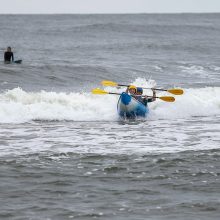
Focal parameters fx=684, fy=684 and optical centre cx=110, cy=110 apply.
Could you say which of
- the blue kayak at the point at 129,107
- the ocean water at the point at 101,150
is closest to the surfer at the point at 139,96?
the blue kayak at the point at 129,107

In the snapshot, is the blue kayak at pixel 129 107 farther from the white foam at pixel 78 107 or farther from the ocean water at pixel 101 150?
the white foam at pixel 78 107

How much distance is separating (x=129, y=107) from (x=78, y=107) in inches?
106

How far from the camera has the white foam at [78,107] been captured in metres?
20.5

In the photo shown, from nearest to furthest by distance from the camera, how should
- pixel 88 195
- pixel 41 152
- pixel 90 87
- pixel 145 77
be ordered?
pixel 88 195, pixel 41 152, pixel 90 87, pixel 145 77

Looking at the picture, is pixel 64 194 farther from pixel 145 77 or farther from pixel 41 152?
pixel 145 77

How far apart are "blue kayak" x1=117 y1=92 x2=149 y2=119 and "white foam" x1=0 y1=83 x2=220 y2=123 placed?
1.26 feet

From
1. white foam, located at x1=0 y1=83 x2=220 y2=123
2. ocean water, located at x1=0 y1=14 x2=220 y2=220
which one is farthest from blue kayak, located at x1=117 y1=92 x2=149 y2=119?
white foam, located at x1=0 y1=83 x2=220 y2=123

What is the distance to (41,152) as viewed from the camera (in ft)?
47.9

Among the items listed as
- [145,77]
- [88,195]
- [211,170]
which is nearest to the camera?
[88,195]

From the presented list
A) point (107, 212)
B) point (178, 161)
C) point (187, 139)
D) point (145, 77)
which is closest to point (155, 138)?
point (187, 139)

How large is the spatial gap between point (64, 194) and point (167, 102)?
11.6 meters

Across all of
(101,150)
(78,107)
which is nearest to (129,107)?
(78,107)

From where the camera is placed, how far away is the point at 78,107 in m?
22.2

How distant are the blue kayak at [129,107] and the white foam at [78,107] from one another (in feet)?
1.26
